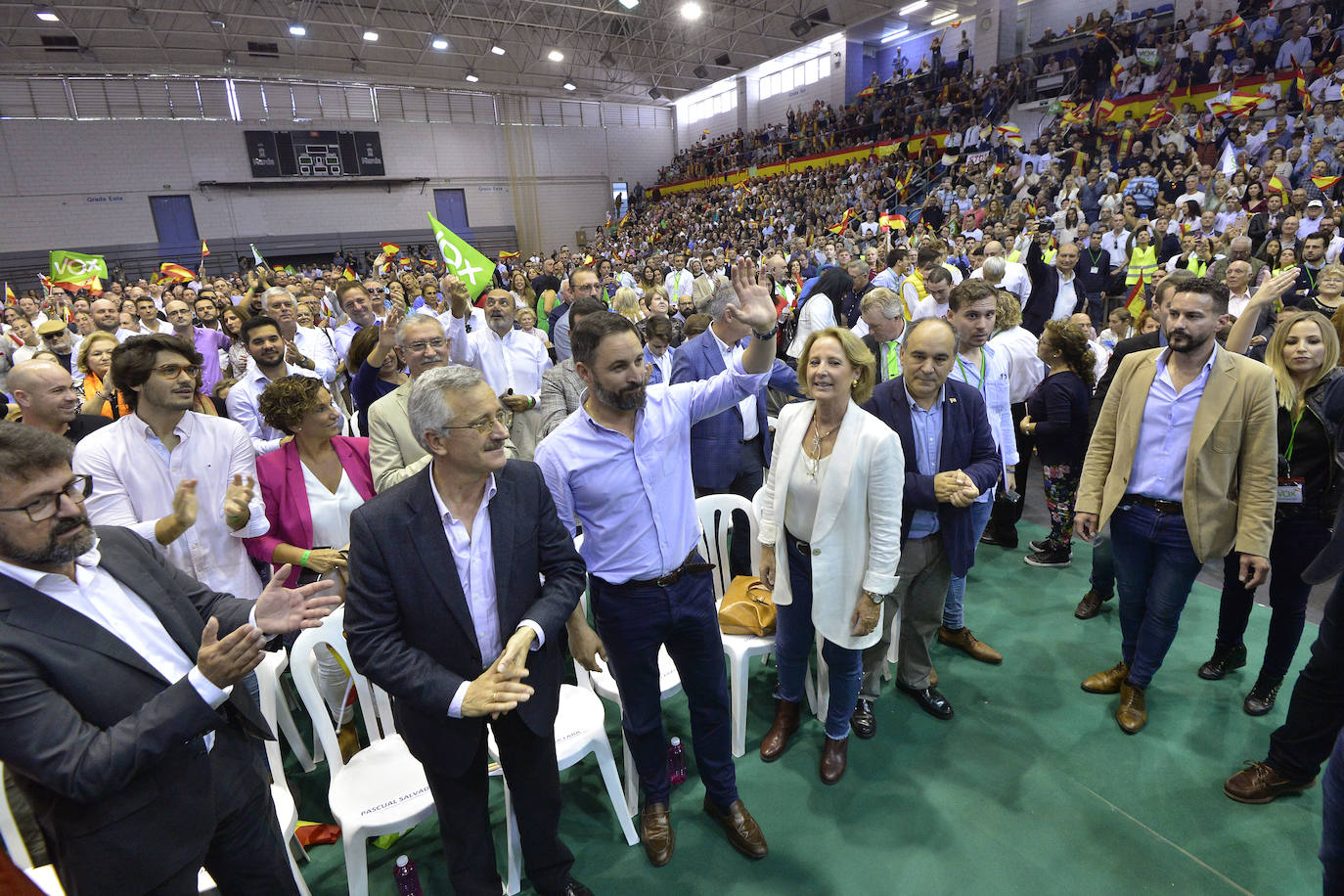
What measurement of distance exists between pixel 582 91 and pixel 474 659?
88.0 feet

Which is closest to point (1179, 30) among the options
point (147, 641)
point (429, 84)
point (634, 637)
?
point (634, 637)

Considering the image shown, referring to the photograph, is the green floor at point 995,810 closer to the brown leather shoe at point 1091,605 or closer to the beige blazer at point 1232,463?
the brown leather shoe at point 1091,605

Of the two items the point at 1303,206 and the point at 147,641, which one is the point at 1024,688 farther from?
the point at 1303,206

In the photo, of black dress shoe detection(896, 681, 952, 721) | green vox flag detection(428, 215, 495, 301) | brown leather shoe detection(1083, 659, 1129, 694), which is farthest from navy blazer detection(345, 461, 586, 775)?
green vox flag detection(428, 215, 495, 301)

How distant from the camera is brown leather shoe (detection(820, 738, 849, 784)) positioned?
2.62m

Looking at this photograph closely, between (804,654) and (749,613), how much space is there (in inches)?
11.2

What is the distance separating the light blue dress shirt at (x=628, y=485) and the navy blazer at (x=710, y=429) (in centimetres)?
121

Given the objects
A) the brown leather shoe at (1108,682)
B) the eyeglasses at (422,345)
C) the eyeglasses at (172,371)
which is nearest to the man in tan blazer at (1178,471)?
the brown leather shoe at (1108,682)

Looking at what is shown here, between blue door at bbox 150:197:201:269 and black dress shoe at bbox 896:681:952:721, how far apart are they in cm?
2508

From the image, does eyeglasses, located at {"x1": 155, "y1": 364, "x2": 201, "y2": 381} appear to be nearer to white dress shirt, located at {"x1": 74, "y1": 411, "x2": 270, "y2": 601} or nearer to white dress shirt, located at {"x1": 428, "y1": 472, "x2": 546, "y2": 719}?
white dress shirt, located at {"x1": 74, "y1": 411, "x2": 270, "y2": 601}

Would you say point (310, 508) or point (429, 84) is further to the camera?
point (429, 84)

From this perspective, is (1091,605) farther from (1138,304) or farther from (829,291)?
(1138,304)

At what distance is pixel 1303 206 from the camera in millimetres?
8000

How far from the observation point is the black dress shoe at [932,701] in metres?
2.94
